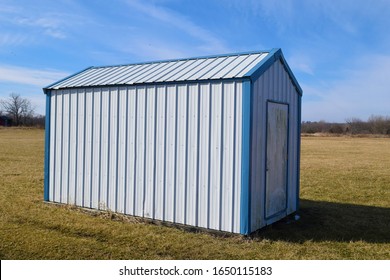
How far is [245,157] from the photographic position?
705 centimetres

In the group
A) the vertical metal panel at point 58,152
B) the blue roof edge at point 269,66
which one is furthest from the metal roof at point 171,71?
the vertical metal panel at point 58,152

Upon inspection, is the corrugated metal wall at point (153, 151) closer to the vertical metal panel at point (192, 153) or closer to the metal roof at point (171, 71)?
the vertical metal panel at point (192, 153)

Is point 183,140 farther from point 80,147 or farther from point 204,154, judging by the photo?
point 80,147

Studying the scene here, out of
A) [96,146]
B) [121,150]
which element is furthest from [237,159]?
[96,146]

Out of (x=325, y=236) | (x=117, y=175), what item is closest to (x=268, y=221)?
(x=325, y=236)

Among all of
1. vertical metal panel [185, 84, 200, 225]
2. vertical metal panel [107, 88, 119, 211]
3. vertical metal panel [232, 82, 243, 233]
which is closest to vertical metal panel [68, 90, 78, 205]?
vertical metal panel [107, 88, 119, 211]

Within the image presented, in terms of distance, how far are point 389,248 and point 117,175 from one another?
18.0ft

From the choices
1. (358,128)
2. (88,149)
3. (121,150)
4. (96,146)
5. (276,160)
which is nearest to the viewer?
(276,160)

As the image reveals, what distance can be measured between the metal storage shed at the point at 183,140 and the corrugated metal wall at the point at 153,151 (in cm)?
2

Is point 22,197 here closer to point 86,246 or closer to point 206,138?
point 86,246

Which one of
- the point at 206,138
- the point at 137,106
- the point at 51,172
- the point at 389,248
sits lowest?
the point at 389,248

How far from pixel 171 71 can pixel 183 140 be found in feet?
5.51

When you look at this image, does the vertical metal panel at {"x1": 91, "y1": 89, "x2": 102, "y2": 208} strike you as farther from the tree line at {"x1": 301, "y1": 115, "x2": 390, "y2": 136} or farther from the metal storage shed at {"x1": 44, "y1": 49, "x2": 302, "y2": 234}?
the tree line at {"x1": 301, "y1": 115, "x2": 390, "y2": 136}

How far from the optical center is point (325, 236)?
7742mm
